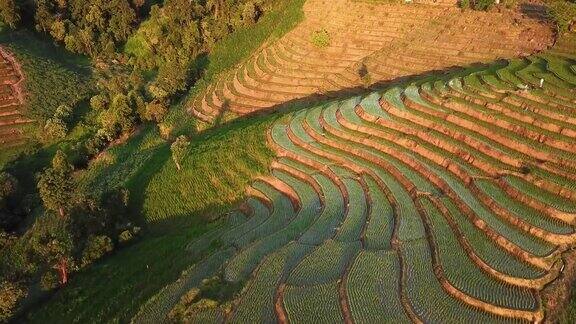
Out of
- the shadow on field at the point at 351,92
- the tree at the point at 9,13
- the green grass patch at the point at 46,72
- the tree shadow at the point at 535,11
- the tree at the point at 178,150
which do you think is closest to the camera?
the tree at the point at 178,150

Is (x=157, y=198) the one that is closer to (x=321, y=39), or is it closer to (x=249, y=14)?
(x=321, y=39)

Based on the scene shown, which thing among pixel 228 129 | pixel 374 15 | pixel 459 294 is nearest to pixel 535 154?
pixel 459 294

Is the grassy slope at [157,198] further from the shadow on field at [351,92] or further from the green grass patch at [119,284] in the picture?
the shadow on field at [351,92]

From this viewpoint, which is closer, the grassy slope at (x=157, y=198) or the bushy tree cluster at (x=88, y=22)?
the grassy slope at (x=157, y=198)

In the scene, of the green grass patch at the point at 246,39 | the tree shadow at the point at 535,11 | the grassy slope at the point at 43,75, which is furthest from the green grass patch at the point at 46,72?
the tree shadow at the point at 535,11

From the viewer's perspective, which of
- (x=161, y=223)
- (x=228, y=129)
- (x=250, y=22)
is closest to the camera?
(x=161, y=223)

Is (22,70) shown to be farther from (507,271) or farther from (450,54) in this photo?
(507,271)
